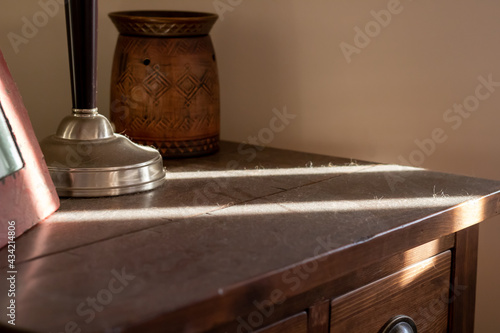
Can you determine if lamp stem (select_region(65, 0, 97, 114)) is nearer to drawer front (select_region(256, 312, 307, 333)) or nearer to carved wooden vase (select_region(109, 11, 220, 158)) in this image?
carved wooden vase (select_region(109, 11, 220, 158))

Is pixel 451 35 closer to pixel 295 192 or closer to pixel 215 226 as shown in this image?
pixel 295 192

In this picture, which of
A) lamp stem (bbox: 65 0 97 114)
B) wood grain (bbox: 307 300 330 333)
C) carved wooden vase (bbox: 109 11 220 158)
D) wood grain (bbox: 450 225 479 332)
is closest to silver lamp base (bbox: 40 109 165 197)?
lamp stem (bbox: 65 0 97 114)

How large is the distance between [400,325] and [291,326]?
21cm

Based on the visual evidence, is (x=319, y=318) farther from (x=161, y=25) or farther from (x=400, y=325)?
(x=161, y=25)

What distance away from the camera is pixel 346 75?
1.33 metres

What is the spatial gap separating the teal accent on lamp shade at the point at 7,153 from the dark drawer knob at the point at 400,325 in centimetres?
49

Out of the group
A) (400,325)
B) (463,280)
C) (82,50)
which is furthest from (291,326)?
(82,50)

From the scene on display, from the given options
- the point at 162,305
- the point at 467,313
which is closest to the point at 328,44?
the point at 467,313

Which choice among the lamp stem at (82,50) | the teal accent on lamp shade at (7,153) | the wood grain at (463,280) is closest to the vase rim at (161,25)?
the lamp stem at (82,50)

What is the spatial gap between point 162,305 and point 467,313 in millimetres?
585

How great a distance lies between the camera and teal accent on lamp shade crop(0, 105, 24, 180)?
0.80 m

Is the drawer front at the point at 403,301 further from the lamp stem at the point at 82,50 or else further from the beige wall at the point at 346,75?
the lamp stem at the point at 82,50

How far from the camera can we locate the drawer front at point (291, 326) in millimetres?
729

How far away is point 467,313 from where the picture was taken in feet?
3.35
